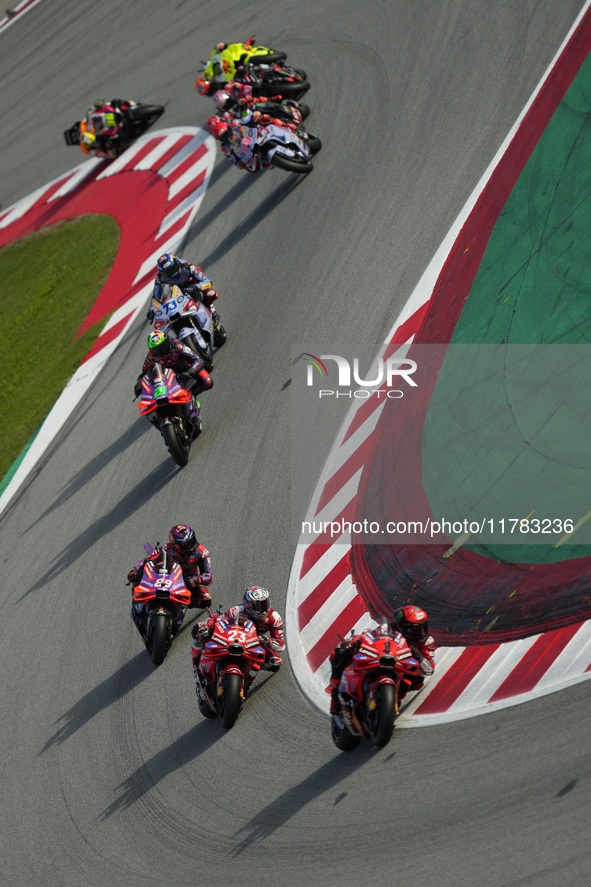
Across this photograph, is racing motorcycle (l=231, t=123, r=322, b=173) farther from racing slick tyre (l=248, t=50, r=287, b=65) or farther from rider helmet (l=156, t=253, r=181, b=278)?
rider helmet (l=156, t=253, r=181, b=278)

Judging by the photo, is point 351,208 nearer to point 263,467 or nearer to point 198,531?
point 263,467

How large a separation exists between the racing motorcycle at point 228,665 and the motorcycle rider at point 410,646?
1457mm

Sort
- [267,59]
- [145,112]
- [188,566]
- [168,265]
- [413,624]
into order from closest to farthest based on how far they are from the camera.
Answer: [413,624] → [188,566] → [168,265] → [267,59] → [145,112]

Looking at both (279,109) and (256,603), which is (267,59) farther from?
(256,603)

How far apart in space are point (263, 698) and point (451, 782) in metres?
3.20

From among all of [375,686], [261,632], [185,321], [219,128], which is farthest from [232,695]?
[219,128]

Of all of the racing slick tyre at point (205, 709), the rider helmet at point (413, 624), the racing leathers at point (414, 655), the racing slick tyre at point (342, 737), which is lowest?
the racing slick tyre at point (205, 709)

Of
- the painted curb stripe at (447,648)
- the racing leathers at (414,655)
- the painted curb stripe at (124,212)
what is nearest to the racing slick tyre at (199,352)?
the painted curb stripe at (124,212)

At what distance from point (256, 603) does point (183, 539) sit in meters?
2.03

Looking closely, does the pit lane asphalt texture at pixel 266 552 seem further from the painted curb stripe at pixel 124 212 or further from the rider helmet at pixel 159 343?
the rider helmet at pixel 159 343

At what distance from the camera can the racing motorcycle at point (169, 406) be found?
1484cm

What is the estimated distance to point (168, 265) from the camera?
53.8 ft

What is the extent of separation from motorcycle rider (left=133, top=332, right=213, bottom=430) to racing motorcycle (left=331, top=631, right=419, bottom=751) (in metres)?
7.21

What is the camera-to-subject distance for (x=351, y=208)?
695 inches
